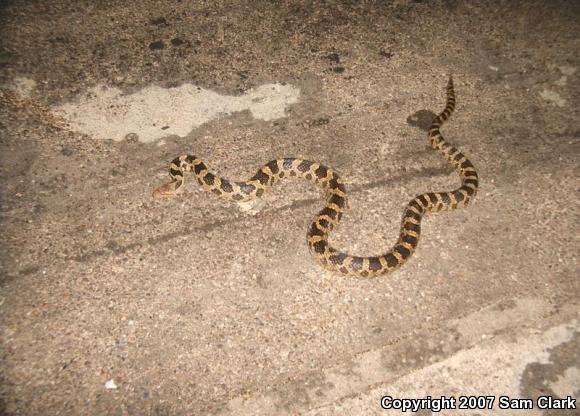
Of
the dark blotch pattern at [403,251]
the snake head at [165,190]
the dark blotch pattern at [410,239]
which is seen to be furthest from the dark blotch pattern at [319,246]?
the snake head at [165,190]

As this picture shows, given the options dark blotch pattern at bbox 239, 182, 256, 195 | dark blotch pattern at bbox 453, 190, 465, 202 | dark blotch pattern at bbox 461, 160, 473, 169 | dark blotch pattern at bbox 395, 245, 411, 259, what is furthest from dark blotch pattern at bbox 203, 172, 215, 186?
dark blotch pattern at bbox 461, 160, 473, 169

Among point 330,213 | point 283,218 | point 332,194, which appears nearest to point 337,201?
point 332,194

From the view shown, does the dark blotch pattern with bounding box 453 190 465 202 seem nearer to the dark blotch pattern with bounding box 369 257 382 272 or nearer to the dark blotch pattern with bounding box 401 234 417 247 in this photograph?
the dark blotch pattern with bounding box 401 234 417 247

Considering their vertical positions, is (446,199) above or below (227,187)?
above

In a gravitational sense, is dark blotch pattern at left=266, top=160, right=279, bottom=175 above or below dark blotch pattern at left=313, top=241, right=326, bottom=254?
above

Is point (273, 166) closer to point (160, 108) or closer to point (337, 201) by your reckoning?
point (337, 201)

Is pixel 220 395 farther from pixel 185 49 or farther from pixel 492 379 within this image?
pixel 185 49
